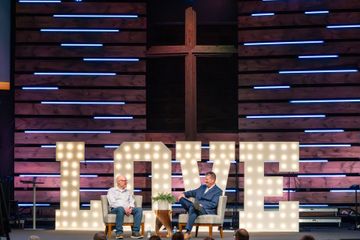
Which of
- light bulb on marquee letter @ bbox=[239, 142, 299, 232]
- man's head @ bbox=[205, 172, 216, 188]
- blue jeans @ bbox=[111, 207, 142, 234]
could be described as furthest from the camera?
light bulb on marquee letter @ bbox=[239, 142, 299, 232]

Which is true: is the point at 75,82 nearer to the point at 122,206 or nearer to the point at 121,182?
the point at 121,182

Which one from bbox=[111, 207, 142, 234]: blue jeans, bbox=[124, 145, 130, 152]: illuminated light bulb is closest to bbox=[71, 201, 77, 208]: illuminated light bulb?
bbox=[124, 145, 130, 152]: illuminated light bulb

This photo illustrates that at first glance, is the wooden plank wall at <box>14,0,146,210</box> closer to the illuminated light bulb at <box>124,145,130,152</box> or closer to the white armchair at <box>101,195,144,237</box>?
the illuminated light bulb at <box>124,145,130,152</box>

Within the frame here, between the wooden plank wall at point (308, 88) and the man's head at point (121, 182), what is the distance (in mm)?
2627

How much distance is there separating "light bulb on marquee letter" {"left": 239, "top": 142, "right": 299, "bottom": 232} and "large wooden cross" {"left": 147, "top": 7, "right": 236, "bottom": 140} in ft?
3.97

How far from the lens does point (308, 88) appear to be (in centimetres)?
1410

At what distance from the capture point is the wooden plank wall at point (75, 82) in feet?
47.3

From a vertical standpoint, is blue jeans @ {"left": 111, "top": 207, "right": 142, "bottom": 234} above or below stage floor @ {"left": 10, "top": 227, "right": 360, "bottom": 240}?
above

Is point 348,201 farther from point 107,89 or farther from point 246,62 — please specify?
point 107,89

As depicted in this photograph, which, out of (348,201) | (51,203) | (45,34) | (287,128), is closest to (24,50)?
(45,34)

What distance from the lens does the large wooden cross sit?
542 inches

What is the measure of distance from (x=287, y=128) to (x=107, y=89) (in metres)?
3.23

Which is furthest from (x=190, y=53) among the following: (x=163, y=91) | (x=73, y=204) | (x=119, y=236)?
(x=119, y=236)

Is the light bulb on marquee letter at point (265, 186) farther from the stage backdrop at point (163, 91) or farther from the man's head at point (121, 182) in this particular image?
the man's head at point (121, 182)
